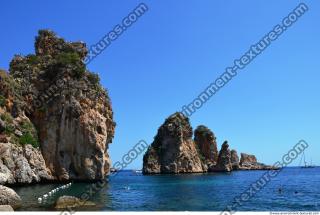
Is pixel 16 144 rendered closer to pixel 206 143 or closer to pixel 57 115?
pixel 57 115

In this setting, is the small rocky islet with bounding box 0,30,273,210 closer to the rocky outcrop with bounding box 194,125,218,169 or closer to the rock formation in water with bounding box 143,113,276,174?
the rock formation in water with bounding box 143,113,276,174

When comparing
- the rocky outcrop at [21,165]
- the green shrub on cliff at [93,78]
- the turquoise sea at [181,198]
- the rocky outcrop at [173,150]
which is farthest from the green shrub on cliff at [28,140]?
the rocky outcrop at [173,150]

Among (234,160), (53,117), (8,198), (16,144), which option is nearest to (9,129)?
(16,144)

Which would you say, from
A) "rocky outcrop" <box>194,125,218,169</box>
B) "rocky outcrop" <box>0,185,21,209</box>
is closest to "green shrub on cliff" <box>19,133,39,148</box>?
"rocky outcrop" <box>0,185,21,209</box>

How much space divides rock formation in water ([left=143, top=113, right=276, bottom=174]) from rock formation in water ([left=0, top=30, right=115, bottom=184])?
6414cm

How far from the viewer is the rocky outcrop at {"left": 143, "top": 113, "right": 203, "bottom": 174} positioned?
468ft

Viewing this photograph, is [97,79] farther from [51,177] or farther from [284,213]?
[284,213]

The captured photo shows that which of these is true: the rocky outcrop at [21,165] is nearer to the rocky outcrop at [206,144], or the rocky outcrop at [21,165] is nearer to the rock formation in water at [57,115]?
the rock formation in water at [57,115]

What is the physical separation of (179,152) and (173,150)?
223cm

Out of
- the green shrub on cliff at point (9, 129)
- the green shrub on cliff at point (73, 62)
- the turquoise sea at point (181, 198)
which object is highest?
the green shrub on cliff at point (73, 62)

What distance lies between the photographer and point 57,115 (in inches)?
2854

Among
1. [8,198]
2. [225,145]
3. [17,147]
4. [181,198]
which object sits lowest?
[181,198]

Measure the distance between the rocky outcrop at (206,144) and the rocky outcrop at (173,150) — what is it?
37.3 ft

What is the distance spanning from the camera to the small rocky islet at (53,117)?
63.3 meters
